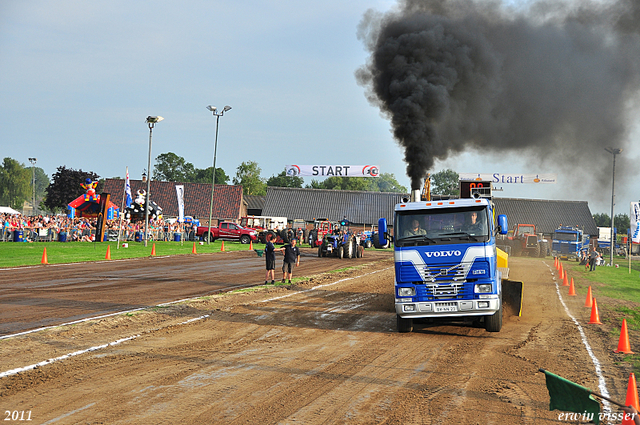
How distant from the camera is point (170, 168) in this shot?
14800cm

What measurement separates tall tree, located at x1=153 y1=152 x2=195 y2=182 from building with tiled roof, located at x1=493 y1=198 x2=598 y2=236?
94.9 m

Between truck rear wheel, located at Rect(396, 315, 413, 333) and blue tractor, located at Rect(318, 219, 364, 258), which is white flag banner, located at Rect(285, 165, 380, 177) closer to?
blue tractor, located at Rect(318, 219, 364, 258)

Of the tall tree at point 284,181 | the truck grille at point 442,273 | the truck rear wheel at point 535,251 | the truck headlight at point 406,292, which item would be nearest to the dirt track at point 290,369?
the truck headlight at point 406,292

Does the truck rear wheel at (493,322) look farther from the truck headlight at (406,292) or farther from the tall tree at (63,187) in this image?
the tall tree at (63,187)

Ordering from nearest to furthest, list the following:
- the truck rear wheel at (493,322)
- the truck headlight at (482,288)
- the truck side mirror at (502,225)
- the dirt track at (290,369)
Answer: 1. the dirt track at (290,369)
2. the truck headlight at (482,288)
3. the truck rear wheel at (493,322)
4. the truck side mirror at (502,225)

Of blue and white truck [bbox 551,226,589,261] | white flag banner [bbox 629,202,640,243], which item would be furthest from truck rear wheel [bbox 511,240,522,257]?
white flag banner [bbox 629,202,640,243]

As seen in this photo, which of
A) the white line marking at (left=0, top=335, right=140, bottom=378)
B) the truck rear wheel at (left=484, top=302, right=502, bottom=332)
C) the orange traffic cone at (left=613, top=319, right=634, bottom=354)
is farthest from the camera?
the truck rear wheel at (left=484, top=302, right=502, bottom=332)

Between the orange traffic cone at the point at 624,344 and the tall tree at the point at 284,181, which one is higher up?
the tall tree at the point at 284,181

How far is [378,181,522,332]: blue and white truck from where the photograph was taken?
402 inches

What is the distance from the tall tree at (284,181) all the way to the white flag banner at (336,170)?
118 ft

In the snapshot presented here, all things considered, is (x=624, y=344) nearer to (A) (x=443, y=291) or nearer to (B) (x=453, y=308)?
(B) (x=453, y=308)

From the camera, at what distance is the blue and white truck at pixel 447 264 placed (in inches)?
402

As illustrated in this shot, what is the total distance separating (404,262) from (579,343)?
141 inches

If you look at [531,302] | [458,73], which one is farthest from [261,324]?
[458,73]
